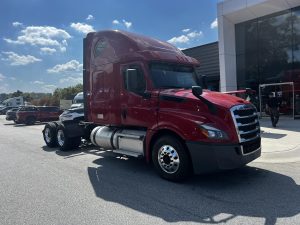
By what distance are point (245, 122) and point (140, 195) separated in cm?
243

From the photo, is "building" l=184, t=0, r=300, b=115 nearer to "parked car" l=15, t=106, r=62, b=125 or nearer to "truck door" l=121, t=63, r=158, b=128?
"truck door" l=121, t=63, r=158, b=128

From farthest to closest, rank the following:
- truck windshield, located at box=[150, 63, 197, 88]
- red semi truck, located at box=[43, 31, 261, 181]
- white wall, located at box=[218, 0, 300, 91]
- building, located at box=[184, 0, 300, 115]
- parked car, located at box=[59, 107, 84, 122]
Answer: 1. white wall, located at box=[218, 0, 300, 91]
2. building, located at box=[184, 0, 300, 115]
3. parked car, located at box=[59, 107, 84, 122]
4. truck windshield, located at box=[150, 63, 197, 88]
5. red semi truck, located at box=[43, 31, 261, 181]

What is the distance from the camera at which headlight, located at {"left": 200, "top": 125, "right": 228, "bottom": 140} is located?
570 centimetres

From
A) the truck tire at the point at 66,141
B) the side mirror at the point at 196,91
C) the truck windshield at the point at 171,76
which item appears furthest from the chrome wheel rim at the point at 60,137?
the side mirror at the point at 196,91

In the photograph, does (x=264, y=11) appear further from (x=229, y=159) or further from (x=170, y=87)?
(x=229, y=159)

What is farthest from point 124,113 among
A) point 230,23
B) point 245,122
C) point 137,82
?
point 230,23

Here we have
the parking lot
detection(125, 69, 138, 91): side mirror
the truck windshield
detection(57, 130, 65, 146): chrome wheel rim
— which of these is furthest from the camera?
detection(57, 130, 65, 146): chrome wheel rim

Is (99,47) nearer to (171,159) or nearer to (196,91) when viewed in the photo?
(196,91)

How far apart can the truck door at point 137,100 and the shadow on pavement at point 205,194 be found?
48.4 inches

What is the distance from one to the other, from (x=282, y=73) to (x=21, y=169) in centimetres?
1609

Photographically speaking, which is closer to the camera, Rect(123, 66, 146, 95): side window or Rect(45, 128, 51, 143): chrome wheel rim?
Rect(123, 66, 146, 95): side window

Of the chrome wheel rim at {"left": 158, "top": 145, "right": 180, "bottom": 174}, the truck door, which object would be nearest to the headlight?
the chrome wheel rim at {"left": 158, "top": 145, "right": 180, "bottom": 174}

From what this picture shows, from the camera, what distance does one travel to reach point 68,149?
418 inches

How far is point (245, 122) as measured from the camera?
607 cm
